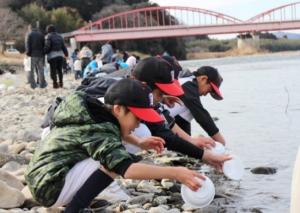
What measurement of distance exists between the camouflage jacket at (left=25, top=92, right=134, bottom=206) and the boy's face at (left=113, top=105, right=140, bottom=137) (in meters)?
0.02

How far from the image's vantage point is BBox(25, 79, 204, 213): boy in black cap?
99.3 inches

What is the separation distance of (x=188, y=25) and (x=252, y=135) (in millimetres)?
45001

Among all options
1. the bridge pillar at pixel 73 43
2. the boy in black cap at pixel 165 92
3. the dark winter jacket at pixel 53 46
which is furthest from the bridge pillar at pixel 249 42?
the boy in black cap at pixel 165 92

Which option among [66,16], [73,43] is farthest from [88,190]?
[66,16]

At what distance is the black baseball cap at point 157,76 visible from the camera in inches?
131

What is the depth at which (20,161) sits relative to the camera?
168 inches

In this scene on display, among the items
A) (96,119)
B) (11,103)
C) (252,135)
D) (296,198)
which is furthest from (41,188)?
(11,103)

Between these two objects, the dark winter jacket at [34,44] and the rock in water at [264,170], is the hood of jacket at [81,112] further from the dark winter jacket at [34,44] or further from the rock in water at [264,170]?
the dark winter jacket at [34,44]

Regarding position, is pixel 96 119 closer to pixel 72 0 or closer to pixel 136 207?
pixel 136 207

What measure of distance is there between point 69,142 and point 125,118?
26 cm

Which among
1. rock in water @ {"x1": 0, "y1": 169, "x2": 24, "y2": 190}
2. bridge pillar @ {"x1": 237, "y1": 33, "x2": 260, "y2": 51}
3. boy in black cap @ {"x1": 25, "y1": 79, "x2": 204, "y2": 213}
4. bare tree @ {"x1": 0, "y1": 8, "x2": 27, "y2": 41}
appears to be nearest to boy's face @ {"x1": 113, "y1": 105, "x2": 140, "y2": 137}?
boy in black cap @ {"x1": 25, "y1": 79, "x2": 204, "y2": 213}

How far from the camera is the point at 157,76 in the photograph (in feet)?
10.9

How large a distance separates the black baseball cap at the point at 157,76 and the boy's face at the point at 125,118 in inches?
26.6

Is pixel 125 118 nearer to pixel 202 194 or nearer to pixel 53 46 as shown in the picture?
pixel 202 194
